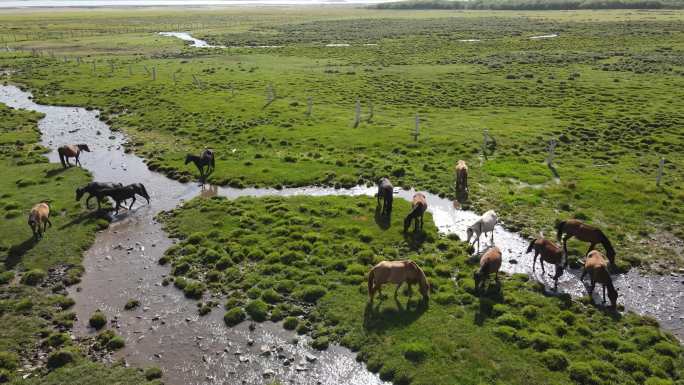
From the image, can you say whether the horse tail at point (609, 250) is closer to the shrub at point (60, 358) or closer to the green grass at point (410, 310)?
the green grass at point (410, 310)

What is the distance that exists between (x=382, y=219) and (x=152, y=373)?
484 inches

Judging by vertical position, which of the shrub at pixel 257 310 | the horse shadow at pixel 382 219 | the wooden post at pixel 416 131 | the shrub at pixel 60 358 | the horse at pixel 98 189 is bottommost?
the shrub at pixel 60 358

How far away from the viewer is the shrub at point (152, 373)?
42.2ft

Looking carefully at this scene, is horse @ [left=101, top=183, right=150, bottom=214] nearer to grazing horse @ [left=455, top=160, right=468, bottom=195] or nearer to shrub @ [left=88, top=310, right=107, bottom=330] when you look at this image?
shrub @ [left=88, top=310, right=107, bottom=330]

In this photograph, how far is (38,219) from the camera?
2034 centimetres

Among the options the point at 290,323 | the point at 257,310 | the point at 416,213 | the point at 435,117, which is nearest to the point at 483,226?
the point at 416,213

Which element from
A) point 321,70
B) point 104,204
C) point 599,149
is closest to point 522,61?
point 321,70

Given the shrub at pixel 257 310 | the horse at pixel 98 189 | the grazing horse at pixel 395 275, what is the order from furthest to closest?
the horse at pixel 98 189
the grazing horse at pixel 395 275
the shrub at pixel 257 310

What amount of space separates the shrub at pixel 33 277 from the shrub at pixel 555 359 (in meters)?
17.9

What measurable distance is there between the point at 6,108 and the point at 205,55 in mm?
42775

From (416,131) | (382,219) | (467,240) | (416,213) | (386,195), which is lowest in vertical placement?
(467,240)

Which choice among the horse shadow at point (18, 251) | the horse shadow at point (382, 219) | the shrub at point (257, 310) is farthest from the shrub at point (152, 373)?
the horse shadow at point (382, 219)

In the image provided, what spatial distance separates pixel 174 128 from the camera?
38.4 meters

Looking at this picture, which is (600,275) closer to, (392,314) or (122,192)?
(392,314)
